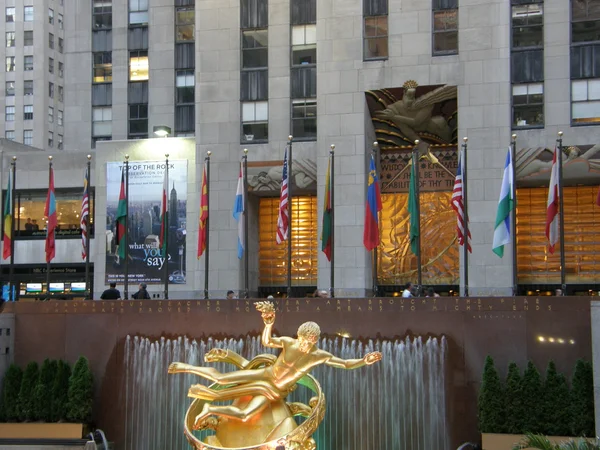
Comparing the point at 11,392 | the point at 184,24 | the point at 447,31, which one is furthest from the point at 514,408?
the point at 184,24

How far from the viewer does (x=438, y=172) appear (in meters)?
38.1

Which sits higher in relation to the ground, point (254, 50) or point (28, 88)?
point (28, 88)

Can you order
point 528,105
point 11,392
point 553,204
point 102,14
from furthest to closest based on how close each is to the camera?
1. point 102,14
2. point 528,105
3. point 553,204
4. point 11,392

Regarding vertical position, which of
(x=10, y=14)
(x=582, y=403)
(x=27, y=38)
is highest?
(x=10, y=14)

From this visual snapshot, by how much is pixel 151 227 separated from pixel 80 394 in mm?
16630

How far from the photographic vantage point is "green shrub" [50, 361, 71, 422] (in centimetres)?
2442

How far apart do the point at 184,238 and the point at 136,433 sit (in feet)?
53.6

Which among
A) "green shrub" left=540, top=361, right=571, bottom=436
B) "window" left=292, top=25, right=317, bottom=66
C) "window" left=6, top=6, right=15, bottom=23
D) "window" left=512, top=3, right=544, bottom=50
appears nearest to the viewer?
"green shrub" left=540, top=361, right=571, bottom=436

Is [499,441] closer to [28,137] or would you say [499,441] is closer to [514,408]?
[514,408]

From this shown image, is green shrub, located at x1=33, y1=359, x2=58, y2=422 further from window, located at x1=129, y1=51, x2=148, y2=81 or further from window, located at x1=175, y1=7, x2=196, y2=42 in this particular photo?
window, located at x1=129, y1=51, x2=148, y2=81

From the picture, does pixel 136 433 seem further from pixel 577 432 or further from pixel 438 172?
pixel 438 172

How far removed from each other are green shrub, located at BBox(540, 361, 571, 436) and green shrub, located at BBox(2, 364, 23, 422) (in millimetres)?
13266

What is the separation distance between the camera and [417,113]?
1435 inches

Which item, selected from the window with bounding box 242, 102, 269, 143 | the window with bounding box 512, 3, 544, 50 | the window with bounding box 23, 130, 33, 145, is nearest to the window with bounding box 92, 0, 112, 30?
the window with bounding box 242, 102, 269, 143
